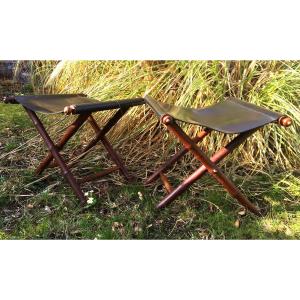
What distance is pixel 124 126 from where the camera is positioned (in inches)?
139

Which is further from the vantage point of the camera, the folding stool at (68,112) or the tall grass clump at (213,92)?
the tall grass clump at (213,92)

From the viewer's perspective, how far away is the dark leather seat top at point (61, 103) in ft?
8.23

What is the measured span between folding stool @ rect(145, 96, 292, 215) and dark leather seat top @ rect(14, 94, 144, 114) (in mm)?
179

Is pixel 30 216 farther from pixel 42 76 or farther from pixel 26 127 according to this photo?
pixel 42 76

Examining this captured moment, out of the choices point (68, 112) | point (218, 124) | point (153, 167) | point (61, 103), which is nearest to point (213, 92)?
point (153, 167)

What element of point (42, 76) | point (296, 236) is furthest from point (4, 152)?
point (296, 236)

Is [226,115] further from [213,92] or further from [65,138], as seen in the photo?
[65,138]

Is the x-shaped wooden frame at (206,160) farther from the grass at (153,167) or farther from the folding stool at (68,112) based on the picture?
the folding stool at (68,112)

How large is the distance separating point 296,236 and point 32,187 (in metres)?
1.76

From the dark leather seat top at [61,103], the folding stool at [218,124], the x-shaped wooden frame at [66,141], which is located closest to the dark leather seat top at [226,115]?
the folding stool at [218,124]

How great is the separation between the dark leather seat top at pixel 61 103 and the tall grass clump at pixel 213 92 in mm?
610

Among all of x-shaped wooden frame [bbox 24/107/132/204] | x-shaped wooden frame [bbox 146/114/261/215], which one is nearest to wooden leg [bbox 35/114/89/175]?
x-shaped wooden frame [bbox 24/107/132/204]

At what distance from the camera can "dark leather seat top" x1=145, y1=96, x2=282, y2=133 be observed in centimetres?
226

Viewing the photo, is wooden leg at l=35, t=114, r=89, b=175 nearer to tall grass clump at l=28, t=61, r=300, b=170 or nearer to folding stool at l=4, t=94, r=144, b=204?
folding stool at l=4, t=94, r=144, b=204
